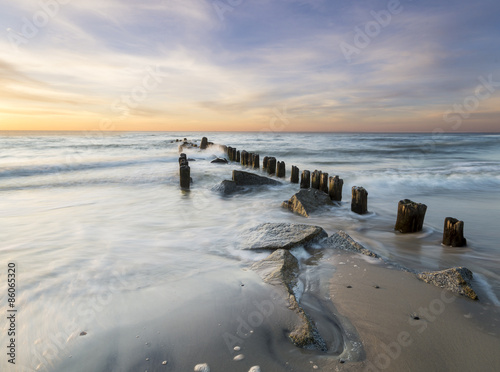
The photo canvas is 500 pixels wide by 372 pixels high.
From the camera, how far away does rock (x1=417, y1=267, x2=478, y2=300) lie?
2.97 m

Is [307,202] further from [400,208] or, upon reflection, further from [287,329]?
[287,329]

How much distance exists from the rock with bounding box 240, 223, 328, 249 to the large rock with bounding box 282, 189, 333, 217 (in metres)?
1.86

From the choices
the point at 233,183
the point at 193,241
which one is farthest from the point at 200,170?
the point at 193,241

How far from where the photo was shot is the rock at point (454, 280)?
2973 mm

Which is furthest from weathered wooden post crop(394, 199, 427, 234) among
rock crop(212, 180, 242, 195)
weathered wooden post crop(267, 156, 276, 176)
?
weathered wooden post crop(267, 156, 276, 176)

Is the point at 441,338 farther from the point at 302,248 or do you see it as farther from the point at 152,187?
the point at 152,187

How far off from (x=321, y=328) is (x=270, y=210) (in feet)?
15.5

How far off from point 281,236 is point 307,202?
2.57 meters

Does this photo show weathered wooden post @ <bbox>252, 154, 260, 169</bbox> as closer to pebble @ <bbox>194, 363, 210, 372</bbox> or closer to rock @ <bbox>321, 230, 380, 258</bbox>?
rock @ <bbox>321, 230, 380, 258</bbox>

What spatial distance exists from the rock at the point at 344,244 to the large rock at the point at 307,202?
199 cm

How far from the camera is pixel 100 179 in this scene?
41.1ft

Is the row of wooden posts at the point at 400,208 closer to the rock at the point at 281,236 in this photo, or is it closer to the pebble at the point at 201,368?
the rock at the point at 281,236

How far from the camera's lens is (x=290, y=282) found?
10.8ft

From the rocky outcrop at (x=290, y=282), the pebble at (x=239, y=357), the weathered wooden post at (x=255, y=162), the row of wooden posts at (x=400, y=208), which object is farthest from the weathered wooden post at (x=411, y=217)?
the weathered wooden post at (x=255, y=162)
